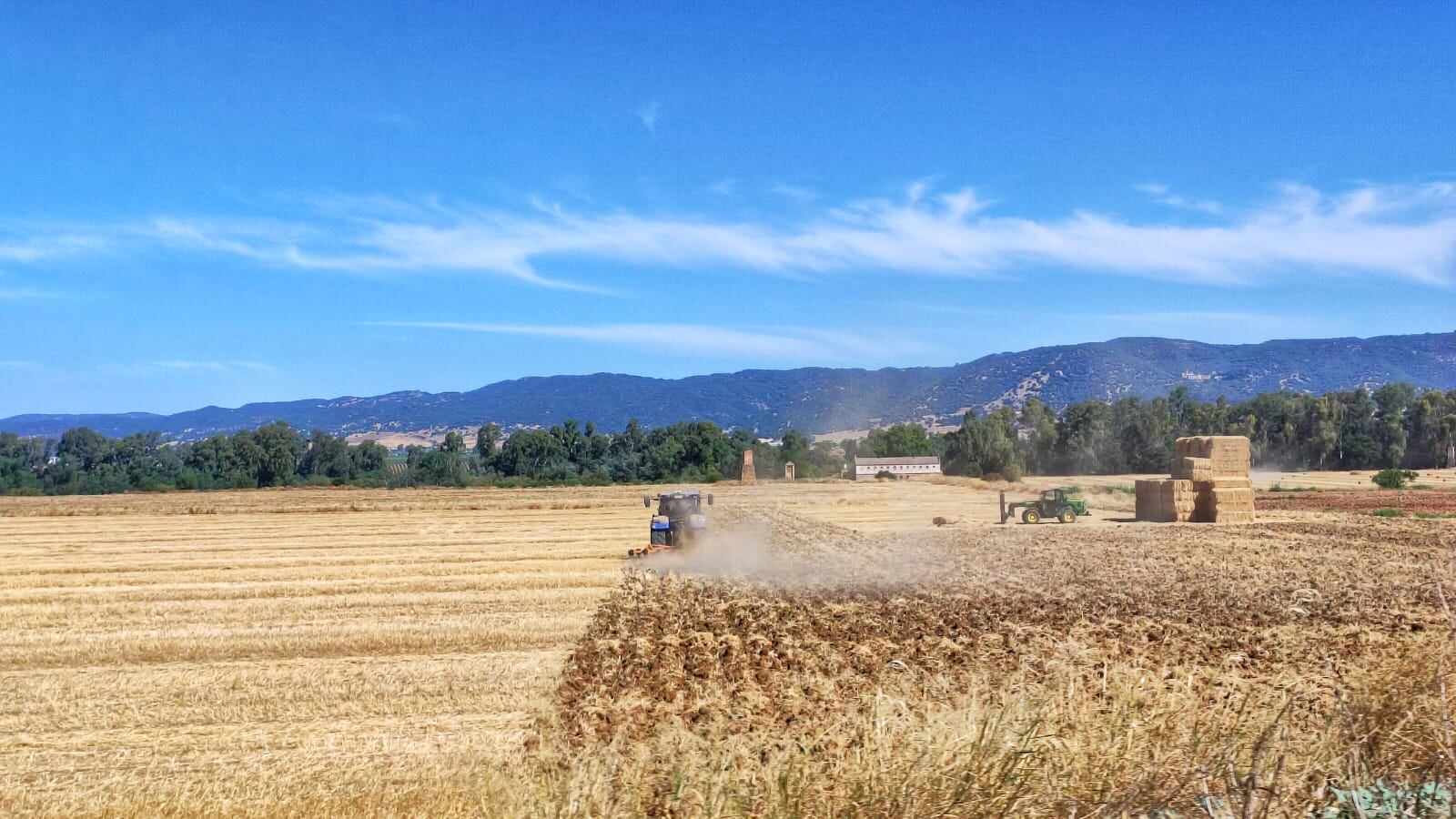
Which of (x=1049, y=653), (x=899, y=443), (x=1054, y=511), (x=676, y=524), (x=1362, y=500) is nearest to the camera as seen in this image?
(x=1049, y=653)

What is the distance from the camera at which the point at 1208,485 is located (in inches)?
1358

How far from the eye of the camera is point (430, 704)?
11.5m

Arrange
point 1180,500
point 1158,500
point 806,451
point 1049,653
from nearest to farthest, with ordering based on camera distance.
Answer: point 1049,653 < point 1180,500 < point 1158,500 < point 806,451

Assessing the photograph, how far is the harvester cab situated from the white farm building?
174ft

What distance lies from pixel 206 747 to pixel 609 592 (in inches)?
426

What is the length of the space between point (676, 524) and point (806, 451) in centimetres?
5746

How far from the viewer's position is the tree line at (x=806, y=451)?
255ft

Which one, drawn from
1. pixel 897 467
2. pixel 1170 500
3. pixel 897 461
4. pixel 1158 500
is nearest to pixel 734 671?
pixel 1170 500

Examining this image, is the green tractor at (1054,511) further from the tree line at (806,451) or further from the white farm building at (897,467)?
the white farm building at (897,467)

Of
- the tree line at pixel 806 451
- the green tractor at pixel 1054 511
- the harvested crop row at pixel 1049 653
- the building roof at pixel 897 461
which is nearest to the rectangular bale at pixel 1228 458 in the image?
the harvested crop row at pixel 1049 653

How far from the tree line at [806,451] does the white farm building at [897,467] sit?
2145mm

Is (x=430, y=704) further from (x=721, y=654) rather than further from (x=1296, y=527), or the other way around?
(x=1296, y=527)

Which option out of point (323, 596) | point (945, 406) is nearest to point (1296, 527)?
point (323, 596)

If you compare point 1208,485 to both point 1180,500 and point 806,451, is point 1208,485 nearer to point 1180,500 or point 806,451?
point 1180,500
